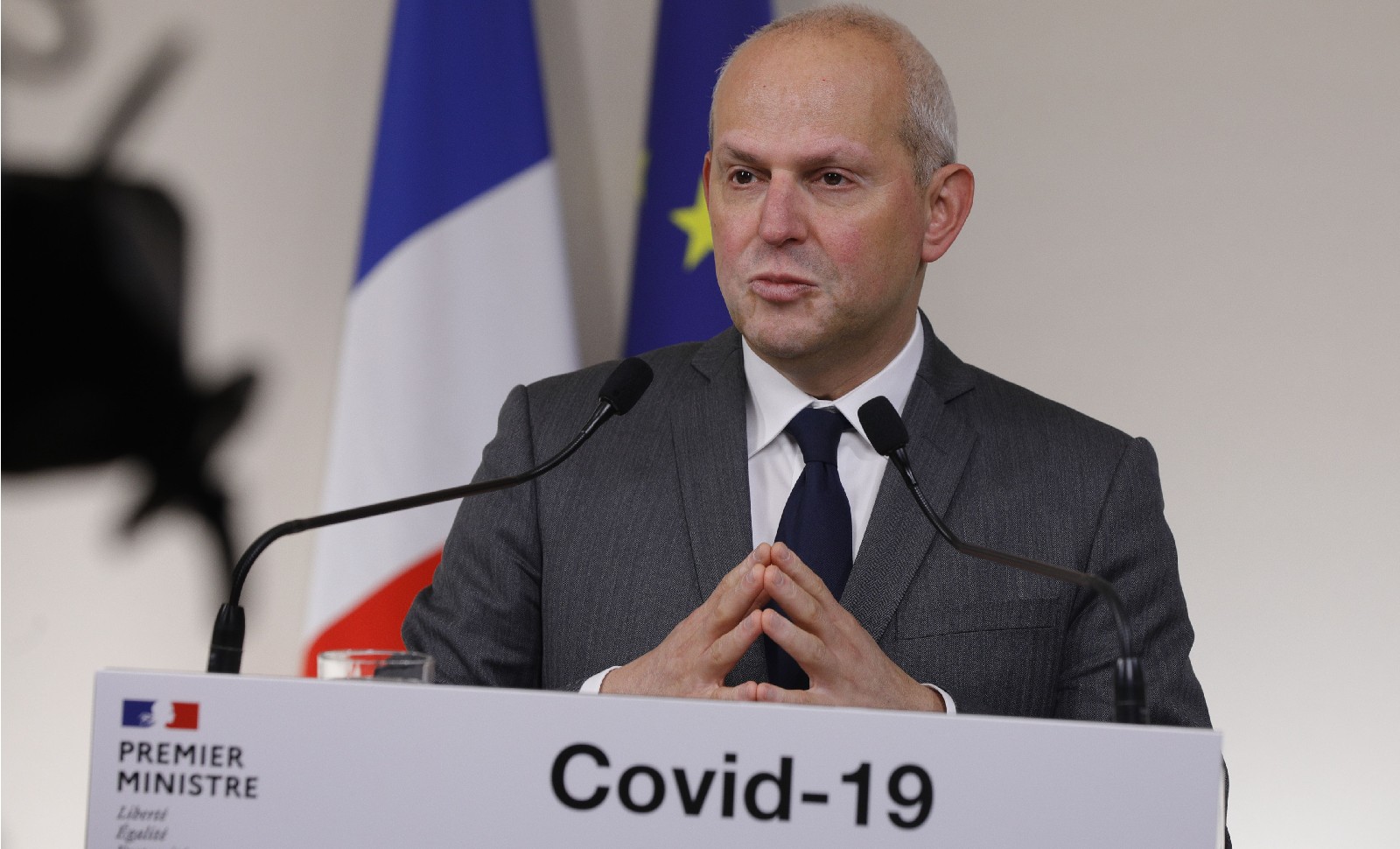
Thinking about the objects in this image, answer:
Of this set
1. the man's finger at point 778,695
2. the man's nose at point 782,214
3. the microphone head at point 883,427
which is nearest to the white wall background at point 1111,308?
the man's nose at point 782,214

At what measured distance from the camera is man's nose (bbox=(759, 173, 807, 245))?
1620mm

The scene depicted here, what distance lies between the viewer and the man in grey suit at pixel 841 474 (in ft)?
5.31

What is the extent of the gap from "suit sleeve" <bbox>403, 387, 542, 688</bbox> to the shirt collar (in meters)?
0.32

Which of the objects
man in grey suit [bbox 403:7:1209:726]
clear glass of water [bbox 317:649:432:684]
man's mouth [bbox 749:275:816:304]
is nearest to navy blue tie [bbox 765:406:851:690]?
man in grey suit [bbox 403:7:1209:726]

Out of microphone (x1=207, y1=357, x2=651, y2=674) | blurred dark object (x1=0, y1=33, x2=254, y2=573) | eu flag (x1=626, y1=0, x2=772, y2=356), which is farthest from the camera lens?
eu flag (x1=626, y1=0, x2=772, y2=356)

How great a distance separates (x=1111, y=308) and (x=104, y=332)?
204 centimetres

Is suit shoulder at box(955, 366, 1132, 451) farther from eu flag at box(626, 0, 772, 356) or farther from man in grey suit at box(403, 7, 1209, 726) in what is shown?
eu flag at box(626, 0, 772, 356)

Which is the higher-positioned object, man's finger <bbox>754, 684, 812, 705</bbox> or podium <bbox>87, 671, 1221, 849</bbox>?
man's finger <bbox>754, 684, 812, 705</bbox>

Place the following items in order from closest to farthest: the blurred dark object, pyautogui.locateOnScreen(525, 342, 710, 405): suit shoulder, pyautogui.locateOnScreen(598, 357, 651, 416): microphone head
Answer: pyautogui.locateOnScreen(598, 357, 651, 416): microphone head → pyautogui.locateOnScreen(525, 342, 710, 405): suit shoulder → the blurred dark object

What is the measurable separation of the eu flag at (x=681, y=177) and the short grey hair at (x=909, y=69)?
94cm

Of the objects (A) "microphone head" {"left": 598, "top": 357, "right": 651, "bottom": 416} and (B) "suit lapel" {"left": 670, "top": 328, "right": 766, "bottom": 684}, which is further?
(B) "suit lapel" {"left": 670, "top": 328, "right": 766, "bottom": 684}

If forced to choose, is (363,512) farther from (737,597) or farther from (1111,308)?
(1111,308)

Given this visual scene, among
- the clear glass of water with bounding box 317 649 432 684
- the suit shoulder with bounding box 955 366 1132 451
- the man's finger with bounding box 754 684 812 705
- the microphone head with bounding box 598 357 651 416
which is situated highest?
the suit shoulder with bounding box 955 366 1132 451

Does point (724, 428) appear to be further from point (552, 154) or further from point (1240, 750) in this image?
point (1240, 750)
